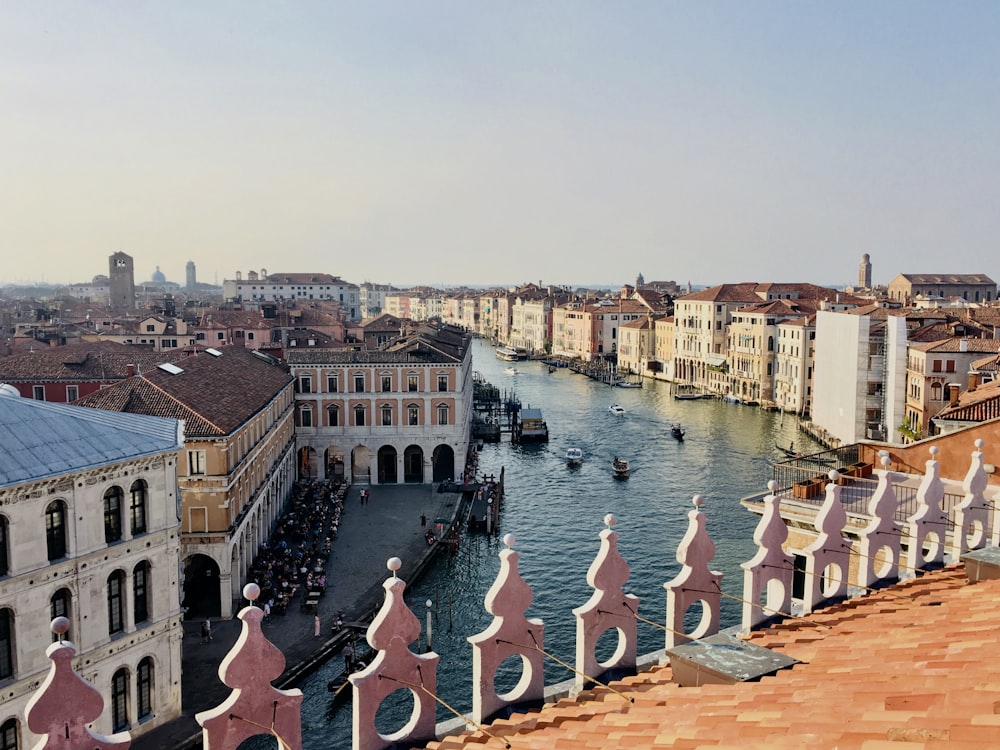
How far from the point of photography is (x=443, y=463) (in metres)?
47.2

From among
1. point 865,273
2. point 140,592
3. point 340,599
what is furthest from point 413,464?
point 865,273

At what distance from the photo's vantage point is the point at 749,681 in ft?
19.2

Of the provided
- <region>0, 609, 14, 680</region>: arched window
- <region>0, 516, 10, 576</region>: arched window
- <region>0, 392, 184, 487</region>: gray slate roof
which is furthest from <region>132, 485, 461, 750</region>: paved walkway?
<region>0, 392, 184, 487</region>: gray slate roof

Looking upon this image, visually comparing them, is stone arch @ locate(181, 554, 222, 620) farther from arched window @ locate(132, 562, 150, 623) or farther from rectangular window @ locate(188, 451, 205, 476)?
arched window @ locate(132, 562, 150, 623)

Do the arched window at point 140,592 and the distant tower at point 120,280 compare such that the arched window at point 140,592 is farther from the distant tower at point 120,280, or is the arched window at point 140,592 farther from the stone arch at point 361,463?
the distant tower at point 120,280

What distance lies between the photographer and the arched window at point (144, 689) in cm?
1881

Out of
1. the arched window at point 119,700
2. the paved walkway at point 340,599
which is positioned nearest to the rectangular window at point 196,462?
the paved walkway at point 340,599

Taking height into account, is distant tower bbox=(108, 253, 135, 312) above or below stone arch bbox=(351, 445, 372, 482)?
above

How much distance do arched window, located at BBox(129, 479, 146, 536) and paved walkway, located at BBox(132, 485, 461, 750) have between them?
13.8 feet

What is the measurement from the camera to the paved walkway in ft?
65.6

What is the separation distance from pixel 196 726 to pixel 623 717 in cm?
1616

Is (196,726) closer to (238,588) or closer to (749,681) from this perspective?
(238,588)

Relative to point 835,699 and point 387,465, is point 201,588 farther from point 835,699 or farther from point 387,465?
point 835,699

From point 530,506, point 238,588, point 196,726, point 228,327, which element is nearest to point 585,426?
point 530,506
